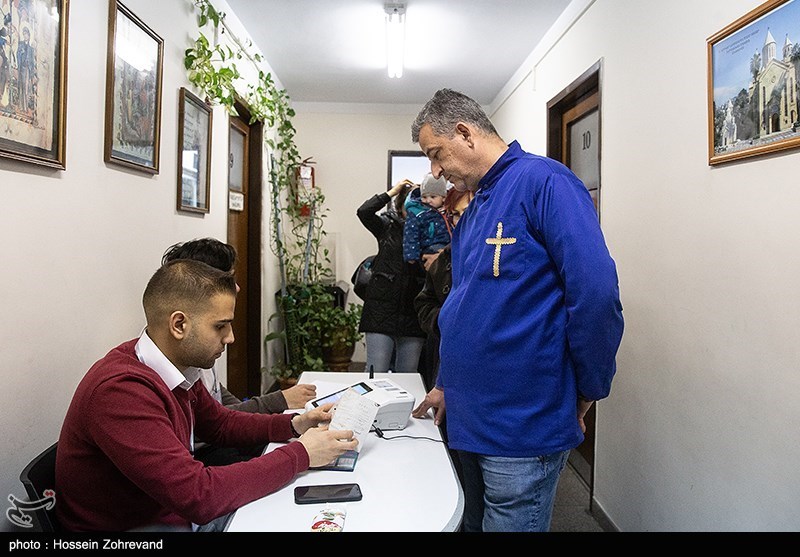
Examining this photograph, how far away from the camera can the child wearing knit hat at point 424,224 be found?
267cm

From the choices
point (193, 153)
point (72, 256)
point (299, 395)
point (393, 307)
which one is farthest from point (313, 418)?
point (193, 153)

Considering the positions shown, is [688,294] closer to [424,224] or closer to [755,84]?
[755,84]

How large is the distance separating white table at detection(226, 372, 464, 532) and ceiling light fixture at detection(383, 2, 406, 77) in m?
2.58

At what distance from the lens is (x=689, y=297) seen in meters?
1.94

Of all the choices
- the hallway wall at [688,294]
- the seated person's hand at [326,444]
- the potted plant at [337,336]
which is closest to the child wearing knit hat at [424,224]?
the hallway wall at [688,294]

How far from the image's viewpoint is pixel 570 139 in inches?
142

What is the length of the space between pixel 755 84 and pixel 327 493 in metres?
1.52

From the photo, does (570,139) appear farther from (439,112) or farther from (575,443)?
(575,443)

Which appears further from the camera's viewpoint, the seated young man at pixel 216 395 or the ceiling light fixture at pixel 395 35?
the ceiling light fixture at pixel 395 35

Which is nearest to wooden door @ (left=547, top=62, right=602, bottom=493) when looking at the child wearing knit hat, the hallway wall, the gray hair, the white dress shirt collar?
the hallway wall

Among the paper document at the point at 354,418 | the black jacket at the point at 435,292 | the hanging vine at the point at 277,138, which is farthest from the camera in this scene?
the hanging vine at the point at 277,138

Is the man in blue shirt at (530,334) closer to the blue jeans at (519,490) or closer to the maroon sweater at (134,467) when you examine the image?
the blue jeans at (519,490)

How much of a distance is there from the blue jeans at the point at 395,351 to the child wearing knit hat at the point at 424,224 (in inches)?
16.3
